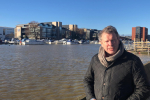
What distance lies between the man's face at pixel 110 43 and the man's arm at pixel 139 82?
1.12ft

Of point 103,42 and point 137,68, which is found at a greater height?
point 103,42

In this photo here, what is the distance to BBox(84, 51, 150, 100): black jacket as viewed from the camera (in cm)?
228

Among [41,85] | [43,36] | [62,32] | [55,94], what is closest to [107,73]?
[55,94]

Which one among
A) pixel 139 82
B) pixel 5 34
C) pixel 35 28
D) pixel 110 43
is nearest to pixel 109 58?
pixel 110 43

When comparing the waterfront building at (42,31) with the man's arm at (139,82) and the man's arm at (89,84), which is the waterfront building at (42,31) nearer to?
the man's arm at (89,84)

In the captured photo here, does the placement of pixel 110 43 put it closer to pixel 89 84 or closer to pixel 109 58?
pixel 109 58

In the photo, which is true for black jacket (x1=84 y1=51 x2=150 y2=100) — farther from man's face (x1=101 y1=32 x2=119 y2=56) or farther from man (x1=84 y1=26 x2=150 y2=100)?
man's face (x1=101 y1=32 x2=119 y2=56)

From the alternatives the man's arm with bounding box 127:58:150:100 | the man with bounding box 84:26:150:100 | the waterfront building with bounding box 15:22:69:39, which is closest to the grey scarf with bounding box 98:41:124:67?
the man with bounding box 84:26:150:100

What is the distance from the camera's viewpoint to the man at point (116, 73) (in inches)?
89.8

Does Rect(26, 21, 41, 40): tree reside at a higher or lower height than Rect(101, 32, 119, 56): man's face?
higher

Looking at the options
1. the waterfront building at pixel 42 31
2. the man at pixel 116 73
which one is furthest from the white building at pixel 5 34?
the man at pixel 116 73

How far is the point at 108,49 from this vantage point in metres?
2.46

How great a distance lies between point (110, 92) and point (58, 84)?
599 centimetres

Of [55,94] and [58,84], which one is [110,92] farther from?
[58,84]
